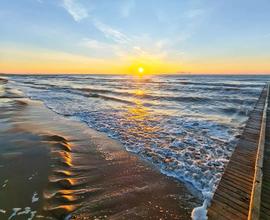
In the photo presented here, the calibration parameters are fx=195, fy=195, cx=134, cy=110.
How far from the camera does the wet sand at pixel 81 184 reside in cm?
367

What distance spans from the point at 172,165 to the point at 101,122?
5.93 metres

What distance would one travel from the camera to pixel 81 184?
4562mm

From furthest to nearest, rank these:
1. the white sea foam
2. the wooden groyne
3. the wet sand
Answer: the white sea foam, the wet sand, the wooden groyne

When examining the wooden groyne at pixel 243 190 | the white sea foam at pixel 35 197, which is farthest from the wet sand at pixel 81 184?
the wooden groyne at pixel 243 190

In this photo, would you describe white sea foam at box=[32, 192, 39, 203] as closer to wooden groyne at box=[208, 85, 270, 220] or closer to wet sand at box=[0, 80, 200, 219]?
wet sand at box=[0, 80, 200, 219]

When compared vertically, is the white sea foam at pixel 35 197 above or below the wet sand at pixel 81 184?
above

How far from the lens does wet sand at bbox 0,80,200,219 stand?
Answer: 367 cm

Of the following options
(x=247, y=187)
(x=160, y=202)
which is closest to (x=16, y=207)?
(x=160, y=202)

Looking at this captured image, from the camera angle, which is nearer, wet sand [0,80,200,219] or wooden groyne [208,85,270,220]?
wooden groyne [208,85,270,220]

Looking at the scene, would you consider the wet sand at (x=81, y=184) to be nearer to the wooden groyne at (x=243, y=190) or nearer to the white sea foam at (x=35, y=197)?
the white sea foam at (x=35, y=197)

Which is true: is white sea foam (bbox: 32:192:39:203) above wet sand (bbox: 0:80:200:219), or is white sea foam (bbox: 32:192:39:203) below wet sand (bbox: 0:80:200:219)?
above

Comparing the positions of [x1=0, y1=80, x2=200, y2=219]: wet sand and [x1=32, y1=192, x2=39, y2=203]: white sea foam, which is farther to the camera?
[x1=32, y1=192, x2=39, y2=203]: white sea foam

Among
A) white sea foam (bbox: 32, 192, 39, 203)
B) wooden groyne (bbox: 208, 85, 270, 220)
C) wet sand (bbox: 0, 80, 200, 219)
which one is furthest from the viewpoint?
white sea foam (bbox: 32, 192, 39, 203)

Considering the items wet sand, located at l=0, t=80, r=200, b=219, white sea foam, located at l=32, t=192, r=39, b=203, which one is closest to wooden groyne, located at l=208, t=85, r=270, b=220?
wet sand, located at l=0, t=80, r=200, b=219
